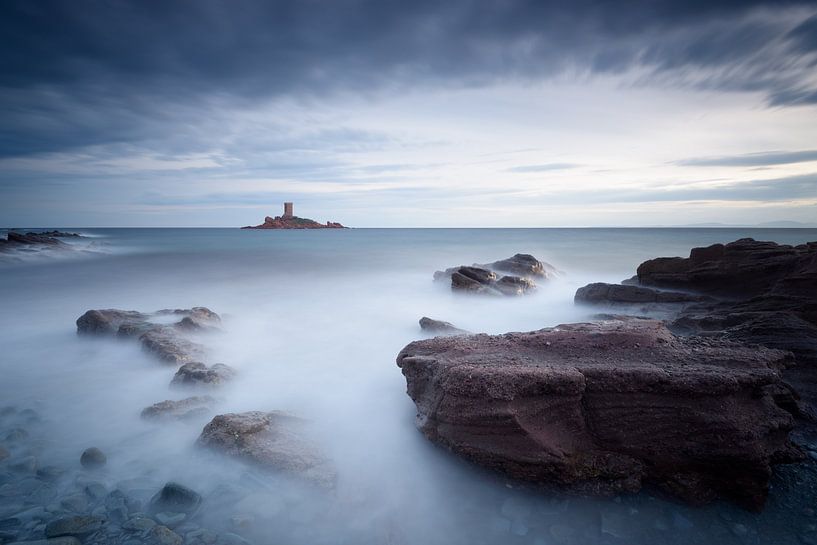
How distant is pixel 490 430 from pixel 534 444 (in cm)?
41

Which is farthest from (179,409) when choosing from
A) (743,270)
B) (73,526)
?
(743,270)

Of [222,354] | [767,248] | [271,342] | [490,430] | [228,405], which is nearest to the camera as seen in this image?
[490,430]

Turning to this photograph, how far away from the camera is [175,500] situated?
372 centimetres

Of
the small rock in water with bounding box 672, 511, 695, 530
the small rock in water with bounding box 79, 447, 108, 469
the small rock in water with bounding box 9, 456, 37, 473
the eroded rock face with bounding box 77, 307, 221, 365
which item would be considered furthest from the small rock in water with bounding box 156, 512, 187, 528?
the small rock in water with bounding box 672, 511, 695, 530

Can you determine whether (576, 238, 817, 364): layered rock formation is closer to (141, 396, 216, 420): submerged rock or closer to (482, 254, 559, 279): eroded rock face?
(482, 254, 559, 279): eroded rock face

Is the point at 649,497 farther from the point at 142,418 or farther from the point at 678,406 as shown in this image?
the point at 142,418

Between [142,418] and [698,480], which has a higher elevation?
[698,480]

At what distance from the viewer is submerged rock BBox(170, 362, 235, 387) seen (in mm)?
6102

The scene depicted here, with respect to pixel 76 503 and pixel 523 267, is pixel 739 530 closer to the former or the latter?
pixel 76 503

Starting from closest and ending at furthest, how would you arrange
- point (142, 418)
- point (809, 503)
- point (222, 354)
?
1. point (809, 503)
2. point (142, 418)
3. point (222, 354)

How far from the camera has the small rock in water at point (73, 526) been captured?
11.0 feet

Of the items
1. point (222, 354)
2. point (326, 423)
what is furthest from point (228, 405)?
point (222, 354)

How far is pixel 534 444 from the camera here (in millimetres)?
3715

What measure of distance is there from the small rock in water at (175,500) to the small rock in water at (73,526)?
408 millimetres
